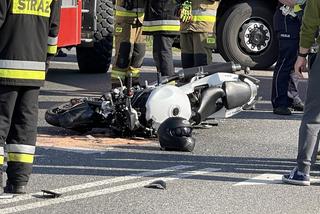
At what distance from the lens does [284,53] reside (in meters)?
9.97

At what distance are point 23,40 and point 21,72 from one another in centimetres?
21

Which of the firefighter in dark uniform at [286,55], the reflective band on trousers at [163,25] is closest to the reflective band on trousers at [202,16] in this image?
the reflective band on trousers at [163,25]

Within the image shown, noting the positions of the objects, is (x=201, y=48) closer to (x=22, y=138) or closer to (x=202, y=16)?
(x=202, y=16)

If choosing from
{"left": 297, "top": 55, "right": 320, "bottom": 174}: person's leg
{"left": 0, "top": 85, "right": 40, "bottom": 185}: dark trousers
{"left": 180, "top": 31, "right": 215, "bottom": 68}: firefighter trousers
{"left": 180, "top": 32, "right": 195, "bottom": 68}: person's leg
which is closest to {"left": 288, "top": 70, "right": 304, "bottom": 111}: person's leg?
{"left": 180, "top": 31, "right": 215, "bottom": 68}: firefighter trousers

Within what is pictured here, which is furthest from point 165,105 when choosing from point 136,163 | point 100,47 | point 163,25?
point 100,47

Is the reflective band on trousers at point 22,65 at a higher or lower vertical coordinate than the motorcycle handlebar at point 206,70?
higher

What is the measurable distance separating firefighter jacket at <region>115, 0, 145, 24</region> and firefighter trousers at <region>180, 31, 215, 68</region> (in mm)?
522

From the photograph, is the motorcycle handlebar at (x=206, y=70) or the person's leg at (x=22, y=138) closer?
the person's leg at (x=22, y=138)

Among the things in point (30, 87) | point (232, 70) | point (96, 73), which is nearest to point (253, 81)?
point (232, 70)

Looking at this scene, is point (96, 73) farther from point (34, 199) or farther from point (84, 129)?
point (34, 199)

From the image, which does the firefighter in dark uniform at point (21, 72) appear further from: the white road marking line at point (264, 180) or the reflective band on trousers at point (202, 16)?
the reflective band on trousers at point (202, 16)

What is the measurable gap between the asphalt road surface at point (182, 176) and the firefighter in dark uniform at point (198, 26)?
34.4 inches

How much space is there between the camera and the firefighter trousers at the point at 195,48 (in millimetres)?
10094

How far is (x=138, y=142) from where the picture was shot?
8461 millimetres
